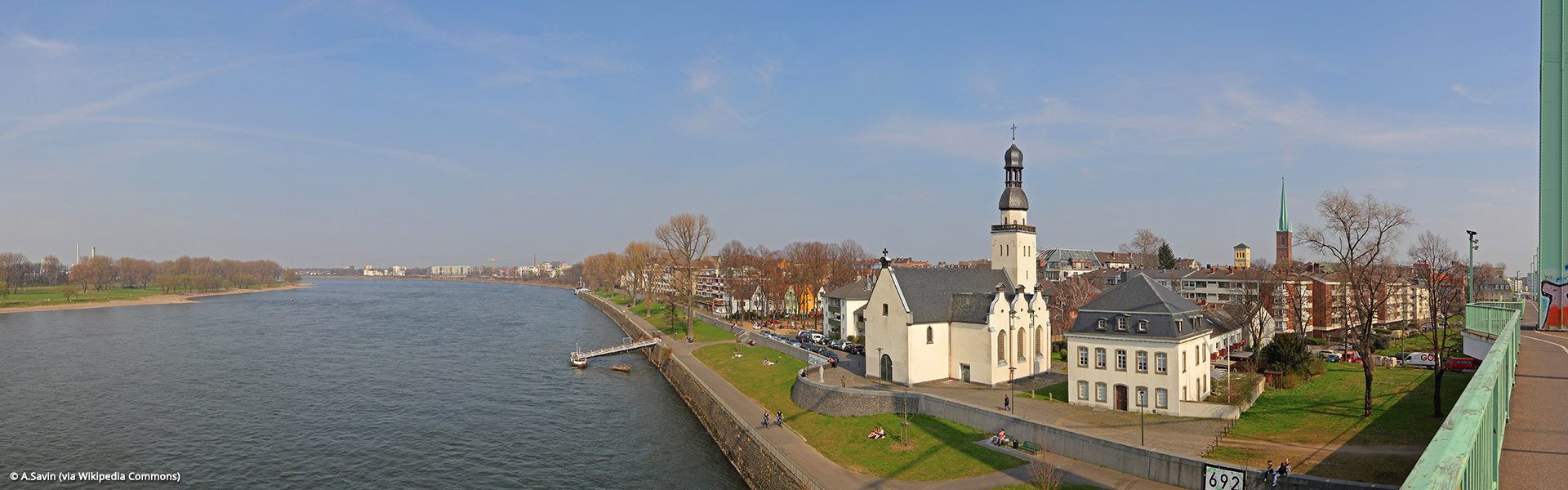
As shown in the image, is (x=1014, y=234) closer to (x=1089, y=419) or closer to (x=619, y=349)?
(x=1089, y=419)

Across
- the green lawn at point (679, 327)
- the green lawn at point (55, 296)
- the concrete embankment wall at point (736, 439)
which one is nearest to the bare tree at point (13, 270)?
the green lawn at point (55, 296)

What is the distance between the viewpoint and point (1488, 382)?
27.6 feet

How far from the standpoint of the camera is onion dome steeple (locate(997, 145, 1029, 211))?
55312 mm

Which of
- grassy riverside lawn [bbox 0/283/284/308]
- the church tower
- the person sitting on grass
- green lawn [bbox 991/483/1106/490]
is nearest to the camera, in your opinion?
green lawn [bbox 991/483/1106/490]

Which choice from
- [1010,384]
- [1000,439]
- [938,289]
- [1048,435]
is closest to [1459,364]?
[1010,384]

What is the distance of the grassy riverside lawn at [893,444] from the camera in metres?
32.2

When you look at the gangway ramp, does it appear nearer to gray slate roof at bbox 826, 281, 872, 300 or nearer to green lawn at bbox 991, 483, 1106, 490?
gray slate roof at bbox 826, 281, 872, 300

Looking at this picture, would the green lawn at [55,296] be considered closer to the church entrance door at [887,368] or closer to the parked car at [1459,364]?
the church entrance door at [887,368]

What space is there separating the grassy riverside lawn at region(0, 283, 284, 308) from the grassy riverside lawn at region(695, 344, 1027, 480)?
564 ft

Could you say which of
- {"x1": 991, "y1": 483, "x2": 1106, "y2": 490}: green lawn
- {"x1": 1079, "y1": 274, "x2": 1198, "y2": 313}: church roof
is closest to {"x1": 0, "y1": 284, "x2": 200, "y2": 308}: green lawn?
{"x1": 991, "y1": 483, "x2": 1106, "y2": 490}: green lawn

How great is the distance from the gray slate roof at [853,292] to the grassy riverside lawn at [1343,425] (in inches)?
1448

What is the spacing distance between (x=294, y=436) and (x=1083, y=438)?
42.3 meters

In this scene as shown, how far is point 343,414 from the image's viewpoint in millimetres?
48344

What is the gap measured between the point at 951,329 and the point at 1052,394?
299 inches
